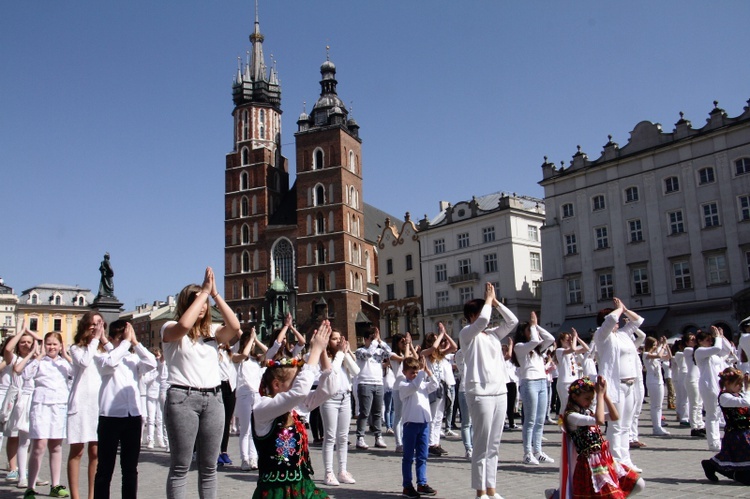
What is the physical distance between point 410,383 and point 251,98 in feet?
255

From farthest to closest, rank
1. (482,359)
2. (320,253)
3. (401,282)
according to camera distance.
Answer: (320,253) < (401,282) < (482,359)

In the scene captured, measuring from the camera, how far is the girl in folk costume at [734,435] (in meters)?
7.87

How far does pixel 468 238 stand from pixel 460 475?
1770 inches

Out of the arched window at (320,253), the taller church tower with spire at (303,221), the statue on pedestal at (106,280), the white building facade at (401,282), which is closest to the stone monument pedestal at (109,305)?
the statue on pedestal at (106,280)

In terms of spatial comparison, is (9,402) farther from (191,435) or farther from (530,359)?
(530,359)

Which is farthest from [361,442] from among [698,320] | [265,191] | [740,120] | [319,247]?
[265,191]

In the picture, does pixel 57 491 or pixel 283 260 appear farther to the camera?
pixel 283 260

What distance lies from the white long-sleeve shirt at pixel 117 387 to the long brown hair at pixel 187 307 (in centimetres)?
138

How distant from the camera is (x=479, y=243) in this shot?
52500 mm

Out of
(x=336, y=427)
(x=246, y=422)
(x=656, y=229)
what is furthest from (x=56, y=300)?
(x=336, y=427)

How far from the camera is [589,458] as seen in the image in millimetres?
6129

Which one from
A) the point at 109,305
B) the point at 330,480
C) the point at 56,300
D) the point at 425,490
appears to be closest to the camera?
the point at 425,490

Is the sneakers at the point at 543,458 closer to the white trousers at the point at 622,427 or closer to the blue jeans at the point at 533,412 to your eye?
the blue jeans at the point at 533,412

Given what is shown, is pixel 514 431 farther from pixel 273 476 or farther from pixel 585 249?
pixel 585 249
